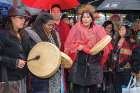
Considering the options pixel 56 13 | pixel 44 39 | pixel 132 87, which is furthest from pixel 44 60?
pixel 132 87

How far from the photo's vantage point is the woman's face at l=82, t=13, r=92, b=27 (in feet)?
29.9

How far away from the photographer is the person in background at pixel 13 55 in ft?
23.5

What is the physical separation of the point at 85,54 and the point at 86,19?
64cm

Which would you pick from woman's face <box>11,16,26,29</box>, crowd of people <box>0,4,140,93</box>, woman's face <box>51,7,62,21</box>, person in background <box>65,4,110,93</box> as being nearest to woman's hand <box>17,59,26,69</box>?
crowd of people <box>0,4,140,93</box>

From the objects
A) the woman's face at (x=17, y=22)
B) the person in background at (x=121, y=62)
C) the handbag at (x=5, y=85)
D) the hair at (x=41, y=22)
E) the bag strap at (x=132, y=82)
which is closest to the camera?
the handbag at (x=5, y=85)

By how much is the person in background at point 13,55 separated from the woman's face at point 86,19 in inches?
72.3

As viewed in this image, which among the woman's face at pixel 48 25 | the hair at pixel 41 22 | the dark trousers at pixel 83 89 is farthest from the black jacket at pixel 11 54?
the dark trousers at pixel 83 89

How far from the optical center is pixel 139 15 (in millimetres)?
12820

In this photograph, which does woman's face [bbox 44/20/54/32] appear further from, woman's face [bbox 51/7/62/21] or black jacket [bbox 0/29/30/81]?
woman's face [bbox 51/7/62/21]

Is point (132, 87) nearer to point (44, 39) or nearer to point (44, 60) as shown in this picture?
point (44, 39)

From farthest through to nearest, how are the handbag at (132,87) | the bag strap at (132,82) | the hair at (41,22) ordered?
the bag strap at (132,82)
the handbag at (132,87)
the hair at (41,22)

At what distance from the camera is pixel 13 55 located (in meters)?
7.25

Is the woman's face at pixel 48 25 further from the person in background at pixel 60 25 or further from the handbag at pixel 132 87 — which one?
the handbag at pixel 132 87

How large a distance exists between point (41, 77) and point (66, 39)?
1.94 metres
